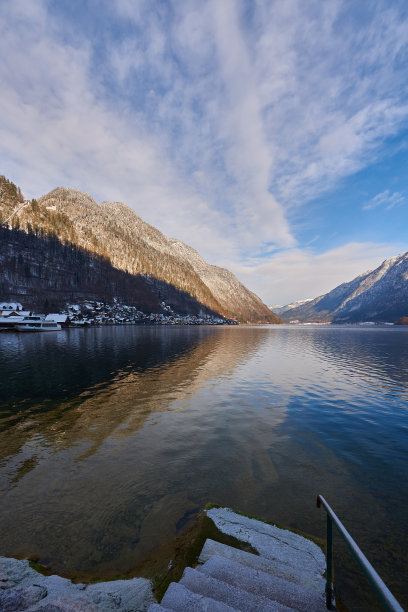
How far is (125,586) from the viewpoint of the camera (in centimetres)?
606

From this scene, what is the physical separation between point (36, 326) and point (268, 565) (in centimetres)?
13712

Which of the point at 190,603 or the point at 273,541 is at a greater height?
the point at 190,603

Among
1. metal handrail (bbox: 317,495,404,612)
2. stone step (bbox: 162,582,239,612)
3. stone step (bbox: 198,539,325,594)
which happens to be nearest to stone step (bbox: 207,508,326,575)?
stone step (bbox: 198,539,325,594)

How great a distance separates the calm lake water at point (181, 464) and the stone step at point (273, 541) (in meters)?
1.22

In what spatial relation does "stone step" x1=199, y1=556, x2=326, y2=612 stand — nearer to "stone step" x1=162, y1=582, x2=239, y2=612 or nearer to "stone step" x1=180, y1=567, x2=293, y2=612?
"stone step" x1=180, y1=567, x2=293, y2=612

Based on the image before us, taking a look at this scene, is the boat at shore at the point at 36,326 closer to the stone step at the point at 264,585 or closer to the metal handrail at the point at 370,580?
the stone step at the point at 264,585

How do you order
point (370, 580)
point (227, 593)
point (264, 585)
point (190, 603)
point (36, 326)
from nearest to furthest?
point (370, 580) < point (190, 603) < point (227, 593) < point (264, 585) < point (36, 326)

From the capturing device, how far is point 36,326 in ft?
391

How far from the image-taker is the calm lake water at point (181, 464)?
845 cm

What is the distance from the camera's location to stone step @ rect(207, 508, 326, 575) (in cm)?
675

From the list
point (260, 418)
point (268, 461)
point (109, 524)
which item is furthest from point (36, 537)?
point (260, 418)

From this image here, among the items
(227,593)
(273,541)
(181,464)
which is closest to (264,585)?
(227,593)

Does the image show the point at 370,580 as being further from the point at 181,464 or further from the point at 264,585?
the point at 181,464

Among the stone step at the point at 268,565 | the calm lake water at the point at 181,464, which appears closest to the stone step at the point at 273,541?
the stone step at the point at 268,565
